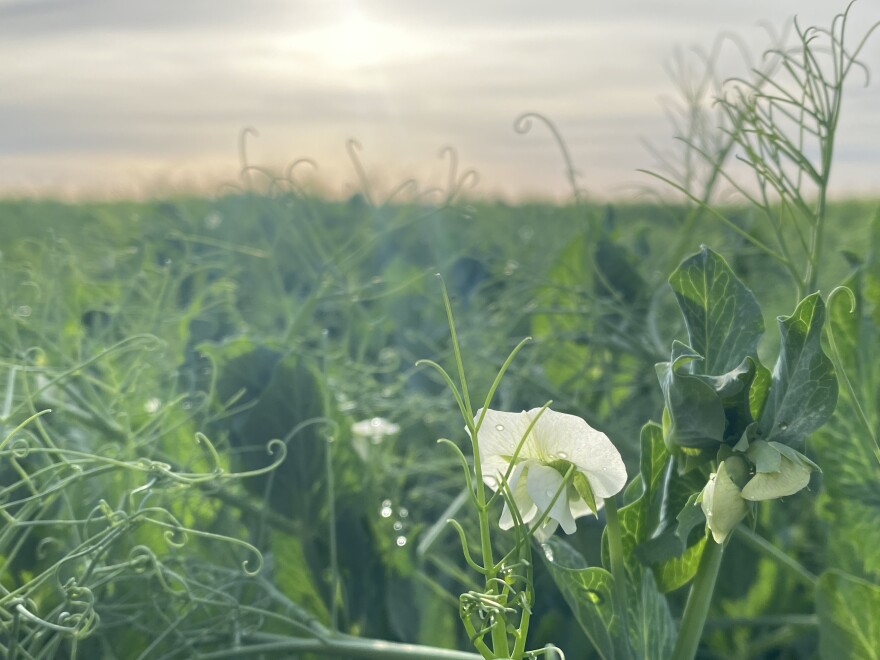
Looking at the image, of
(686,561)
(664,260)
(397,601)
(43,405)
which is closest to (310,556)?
(397,601)

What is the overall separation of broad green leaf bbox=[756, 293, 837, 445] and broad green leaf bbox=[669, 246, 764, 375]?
3 centimetres

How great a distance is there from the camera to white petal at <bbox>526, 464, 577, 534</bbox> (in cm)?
38

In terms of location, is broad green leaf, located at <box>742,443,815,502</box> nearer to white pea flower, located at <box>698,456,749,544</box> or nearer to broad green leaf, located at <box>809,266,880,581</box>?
white pea flower, located at <box>698,456,749,544</box>

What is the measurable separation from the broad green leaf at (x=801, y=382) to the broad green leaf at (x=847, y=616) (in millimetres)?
185

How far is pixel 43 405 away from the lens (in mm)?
725

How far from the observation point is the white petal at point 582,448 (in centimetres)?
37

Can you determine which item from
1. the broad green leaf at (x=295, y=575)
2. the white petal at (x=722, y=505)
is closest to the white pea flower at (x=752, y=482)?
the white petal at (x=722, y=505)

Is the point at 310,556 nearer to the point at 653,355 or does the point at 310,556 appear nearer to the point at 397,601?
the point at 397,601

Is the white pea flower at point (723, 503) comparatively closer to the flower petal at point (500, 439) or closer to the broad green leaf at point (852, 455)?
the flower petal at point (500, 439)

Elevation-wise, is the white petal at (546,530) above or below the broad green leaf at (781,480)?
below

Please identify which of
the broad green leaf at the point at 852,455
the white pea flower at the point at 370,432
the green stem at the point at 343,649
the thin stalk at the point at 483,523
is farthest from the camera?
the white pea flower at the point at 370,432

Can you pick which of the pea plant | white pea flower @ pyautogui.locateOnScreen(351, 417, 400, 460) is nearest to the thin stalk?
the pea plant

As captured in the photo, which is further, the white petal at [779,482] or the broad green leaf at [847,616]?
the broad green leaf at [847,616]

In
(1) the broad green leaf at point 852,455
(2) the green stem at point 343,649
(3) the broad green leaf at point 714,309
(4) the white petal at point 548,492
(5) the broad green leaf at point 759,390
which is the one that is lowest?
(2) the green stem at point 343,649
